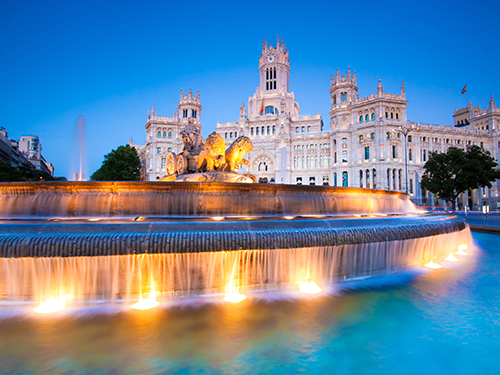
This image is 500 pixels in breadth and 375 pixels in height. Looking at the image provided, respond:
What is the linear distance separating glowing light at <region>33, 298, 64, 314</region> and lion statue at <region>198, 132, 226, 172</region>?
7.98 meters

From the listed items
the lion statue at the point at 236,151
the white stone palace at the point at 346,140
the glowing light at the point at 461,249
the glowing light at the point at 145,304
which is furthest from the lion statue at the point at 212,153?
the white stone palace at the point at 346,140

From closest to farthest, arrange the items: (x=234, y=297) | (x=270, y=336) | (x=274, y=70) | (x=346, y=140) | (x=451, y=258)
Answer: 1. (x=270, y=336)
2. (x=234, y=297)
3. (x=451, y=258)
4. (x=346, y=140)
5. (x=274, y=70)

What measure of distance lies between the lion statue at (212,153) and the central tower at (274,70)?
228 feet

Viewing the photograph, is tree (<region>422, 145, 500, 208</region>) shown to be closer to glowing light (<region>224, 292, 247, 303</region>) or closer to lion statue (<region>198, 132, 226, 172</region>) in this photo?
lion statue (<region>198, 132, 226, 172</region>)

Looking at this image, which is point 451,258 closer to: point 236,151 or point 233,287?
point 233,287

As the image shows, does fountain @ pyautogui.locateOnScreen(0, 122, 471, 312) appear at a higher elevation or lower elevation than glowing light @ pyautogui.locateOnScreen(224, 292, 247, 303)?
higher

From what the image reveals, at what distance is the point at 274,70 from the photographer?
3086 inches

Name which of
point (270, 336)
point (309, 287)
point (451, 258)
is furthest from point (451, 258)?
point (270, 336)

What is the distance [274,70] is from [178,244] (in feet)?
268

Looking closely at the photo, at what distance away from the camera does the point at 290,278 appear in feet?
19.2

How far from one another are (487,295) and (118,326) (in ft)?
23.5

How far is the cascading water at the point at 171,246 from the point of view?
4.91 m

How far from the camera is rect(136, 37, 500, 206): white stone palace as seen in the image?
172 feet

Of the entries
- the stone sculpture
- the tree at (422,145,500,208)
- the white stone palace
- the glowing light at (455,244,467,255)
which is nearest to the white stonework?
the white stone palace
